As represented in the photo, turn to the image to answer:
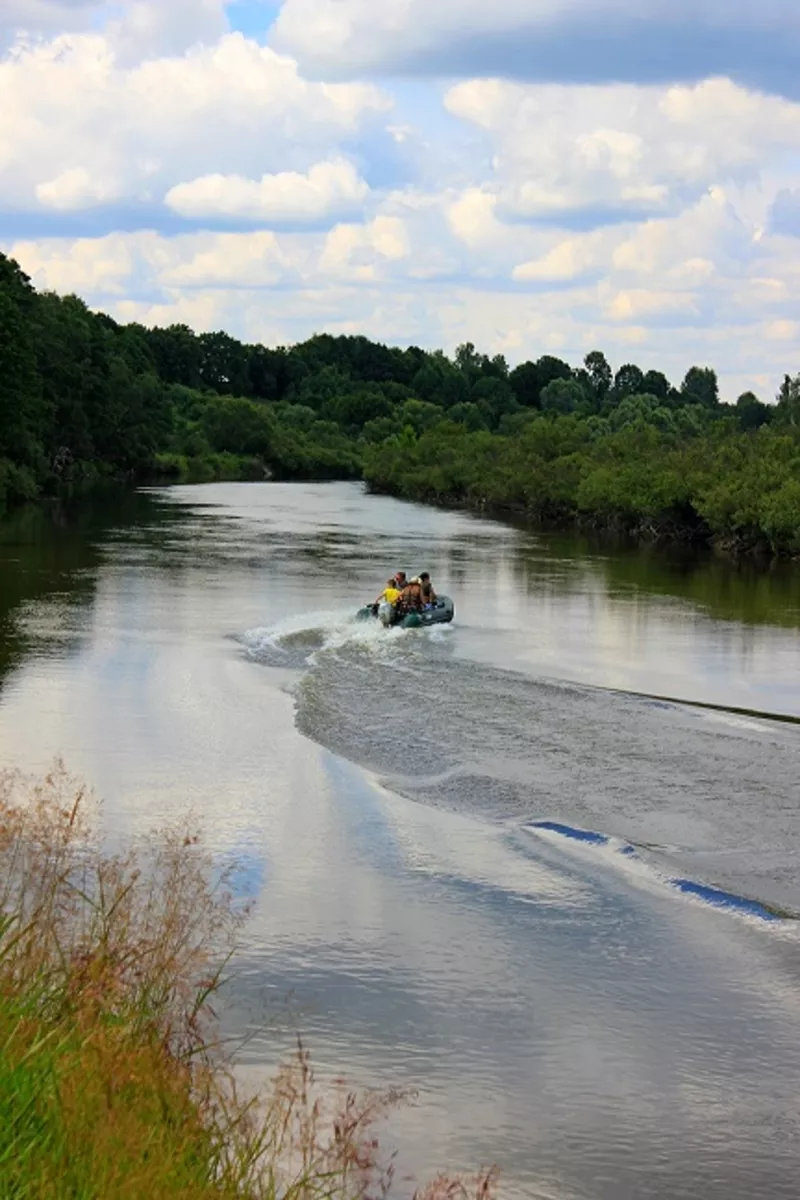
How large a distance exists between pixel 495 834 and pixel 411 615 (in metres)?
18.6

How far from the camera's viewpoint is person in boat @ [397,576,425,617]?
38188mm

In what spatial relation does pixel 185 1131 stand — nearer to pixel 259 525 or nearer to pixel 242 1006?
pixel 242 1006

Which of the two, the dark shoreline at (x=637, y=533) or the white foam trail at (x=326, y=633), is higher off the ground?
A: the dark shoreline at (x=637, y=533)

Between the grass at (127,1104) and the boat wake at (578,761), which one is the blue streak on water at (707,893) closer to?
the boat wake at (578,761)

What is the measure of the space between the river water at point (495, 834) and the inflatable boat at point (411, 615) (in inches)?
22.9

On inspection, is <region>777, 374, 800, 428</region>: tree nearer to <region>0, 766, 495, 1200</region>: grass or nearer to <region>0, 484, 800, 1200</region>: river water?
<region>0, 484, 800, 1200</region>: river water

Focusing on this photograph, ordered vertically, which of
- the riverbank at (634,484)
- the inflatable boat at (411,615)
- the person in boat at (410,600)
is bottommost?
the inflatable boat at (411,615)

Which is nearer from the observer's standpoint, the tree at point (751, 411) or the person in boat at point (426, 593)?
the person in boat at point (426, 593)

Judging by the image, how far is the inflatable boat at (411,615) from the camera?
38.1 metres

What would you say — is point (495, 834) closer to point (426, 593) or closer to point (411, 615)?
point (411, 615)

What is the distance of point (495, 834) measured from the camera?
19641 mm

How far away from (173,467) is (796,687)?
10481 cm

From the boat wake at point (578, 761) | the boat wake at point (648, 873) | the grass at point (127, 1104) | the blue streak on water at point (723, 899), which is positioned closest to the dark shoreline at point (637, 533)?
the boat wake at point (578, 761)

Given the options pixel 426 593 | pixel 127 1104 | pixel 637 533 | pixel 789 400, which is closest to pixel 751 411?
pixel 789 400
